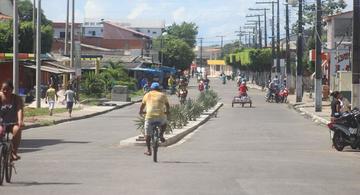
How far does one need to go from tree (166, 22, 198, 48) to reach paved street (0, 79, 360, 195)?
14476cm

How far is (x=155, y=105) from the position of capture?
53.4 feet

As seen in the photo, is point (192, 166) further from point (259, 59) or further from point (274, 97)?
point (259, 59)

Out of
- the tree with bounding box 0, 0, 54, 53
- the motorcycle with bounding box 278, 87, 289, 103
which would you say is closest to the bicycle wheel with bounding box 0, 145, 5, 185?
the motorcycle with bounding box 278, 87, 289, 103

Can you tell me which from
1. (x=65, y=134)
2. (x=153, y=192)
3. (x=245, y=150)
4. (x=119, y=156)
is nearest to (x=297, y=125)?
(x=65, y=134)

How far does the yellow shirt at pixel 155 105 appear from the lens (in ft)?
53.2

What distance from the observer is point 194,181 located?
12258 millimetres

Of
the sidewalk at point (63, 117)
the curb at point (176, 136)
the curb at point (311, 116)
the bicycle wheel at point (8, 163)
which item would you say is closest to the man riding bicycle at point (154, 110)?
the curb at point (176, 136)

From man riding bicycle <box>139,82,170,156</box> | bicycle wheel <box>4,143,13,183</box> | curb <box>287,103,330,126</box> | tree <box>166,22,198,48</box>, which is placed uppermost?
tree <box>166,22,198,48</box>

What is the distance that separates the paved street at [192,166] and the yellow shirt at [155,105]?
100cm

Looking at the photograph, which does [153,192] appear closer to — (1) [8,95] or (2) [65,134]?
(1) [8,95]

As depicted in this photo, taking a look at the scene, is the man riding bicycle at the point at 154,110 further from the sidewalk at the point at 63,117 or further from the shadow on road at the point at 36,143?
the sidewalk at the point at 63,117

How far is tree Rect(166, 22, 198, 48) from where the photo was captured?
16938 centimetres

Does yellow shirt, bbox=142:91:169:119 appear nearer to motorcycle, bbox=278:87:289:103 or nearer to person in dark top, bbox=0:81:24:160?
person in dark top, bbox=0:81:24:160

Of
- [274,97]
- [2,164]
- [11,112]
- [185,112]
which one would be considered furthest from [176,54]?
[2,164]
